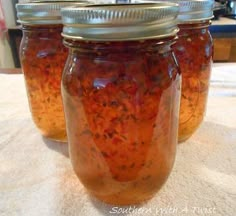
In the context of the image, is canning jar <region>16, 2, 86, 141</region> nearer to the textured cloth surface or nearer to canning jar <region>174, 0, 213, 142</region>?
the textured cloth surface

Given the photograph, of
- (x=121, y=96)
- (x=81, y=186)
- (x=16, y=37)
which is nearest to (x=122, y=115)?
(x=121, y=96)

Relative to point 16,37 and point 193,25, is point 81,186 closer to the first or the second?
point 193,25

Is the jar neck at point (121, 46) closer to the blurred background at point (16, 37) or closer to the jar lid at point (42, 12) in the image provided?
the jar lid at point (42, 12)

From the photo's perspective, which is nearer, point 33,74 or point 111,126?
point 111,126

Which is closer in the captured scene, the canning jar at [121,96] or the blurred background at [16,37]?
the canning jar at [121,96]

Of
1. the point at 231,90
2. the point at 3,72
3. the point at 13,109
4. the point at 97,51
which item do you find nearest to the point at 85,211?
the point at 97,51

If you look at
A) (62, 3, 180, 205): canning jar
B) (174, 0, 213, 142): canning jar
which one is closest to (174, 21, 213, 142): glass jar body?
(174, 0, 213, 142): canning jar

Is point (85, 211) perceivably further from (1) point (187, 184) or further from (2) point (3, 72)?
(2) point (3, 72)

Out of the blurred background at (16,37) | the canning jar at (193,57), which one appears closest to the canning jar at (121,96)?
the canning jar at (193,57)
